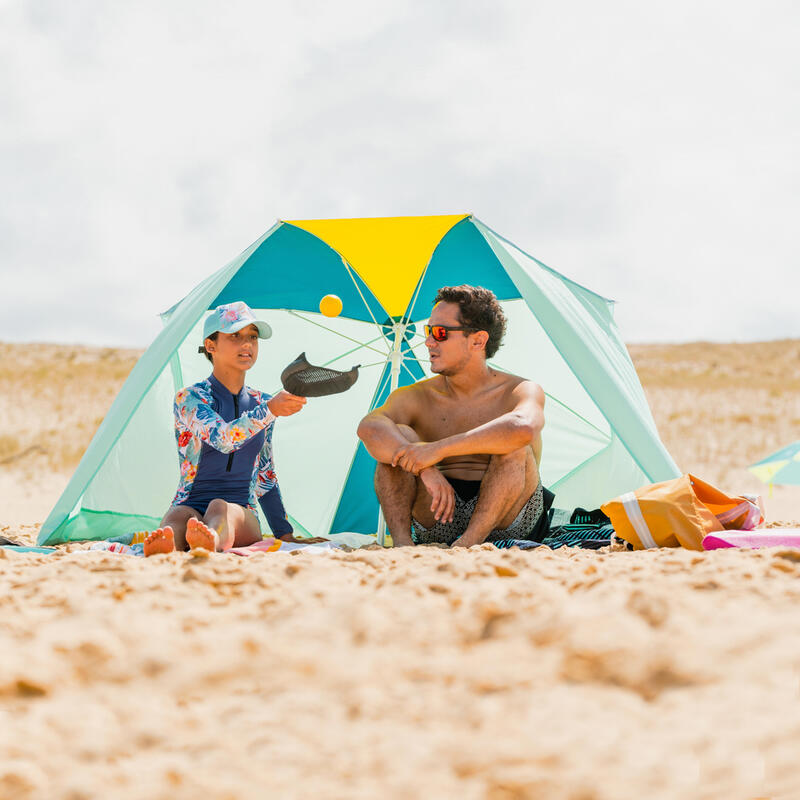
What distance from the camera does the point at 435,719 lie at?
4.01ft

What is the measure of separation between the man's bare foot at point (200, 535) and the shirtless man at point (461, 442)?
675 mm

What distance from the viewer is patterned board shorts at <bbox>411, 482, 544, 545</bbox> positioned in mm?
3277

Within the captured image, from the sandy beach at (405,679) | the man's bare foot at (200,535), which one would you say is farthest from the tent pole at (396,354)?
the sandy beach at (405,679)

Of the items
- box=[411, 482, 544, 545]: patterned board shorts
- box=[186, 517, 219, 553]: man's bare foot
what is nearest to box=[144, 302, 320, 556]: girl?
box=[186, 517, 219, 553]: man's bare foot

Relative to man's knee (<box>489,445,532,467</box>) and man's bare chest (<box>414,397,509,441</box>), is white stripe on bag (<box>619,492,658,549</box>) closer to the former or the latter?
man's knee (<box>489,445,532,467</box>)

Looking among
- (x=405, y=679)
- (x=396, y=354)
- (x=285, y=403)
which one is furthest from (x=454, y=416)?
(x=405, y=679)

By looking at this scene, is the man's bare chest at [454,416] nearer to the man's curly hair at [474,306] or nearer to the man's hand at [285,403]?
the man's curly hair at [474,306]

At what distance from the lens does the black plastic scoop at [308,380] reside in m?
3.09

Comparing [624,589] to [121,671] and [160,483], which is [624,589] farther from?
[160,483]

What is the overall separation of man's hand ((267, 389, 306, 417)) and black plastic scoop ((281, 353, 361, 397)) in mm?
57

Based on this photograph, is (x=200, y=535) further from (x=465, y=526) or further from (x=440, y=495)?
(x=465, y=526)

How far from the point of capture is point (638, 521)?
2848mm

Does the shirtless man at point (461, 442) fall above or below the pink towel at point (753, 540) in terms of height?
above

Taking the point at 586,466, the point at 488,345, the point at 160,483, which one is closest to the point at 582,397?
the point at 586,466
